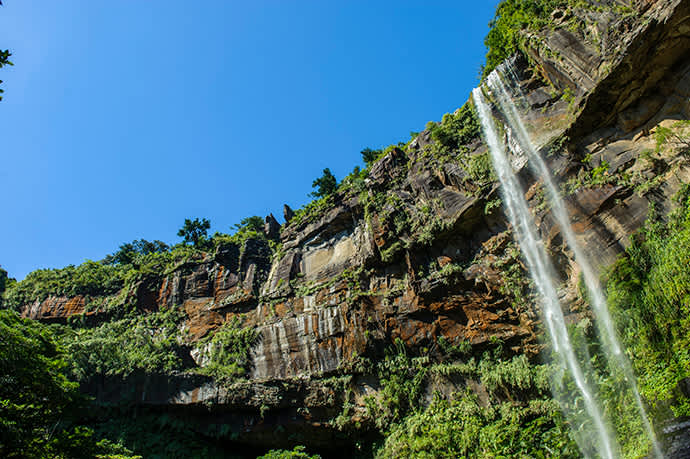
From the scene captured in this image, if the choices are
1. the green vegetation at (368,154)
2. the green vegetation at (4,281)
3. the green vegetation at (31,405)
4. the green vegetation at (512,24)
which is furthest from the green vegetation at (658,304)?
the green vegetation at (4,281)

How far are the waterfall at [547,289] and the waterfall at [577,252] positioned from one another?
877mm

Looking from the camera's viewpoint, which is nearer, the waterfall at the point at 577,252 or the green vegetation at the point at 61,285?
the waterfall at the point at 577,252

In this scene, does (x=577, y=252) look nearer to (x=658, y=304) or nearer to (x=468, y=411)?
(x=658, y=304)

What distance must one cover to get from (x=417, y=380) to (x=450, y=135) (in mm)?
12546

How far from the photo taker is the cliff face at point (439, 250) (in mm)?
12742

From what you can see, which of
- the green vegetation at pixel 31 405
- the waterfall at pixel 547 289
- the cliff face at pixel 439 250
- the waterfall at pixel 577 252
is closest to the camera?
the green vegetation at pixel 31 405

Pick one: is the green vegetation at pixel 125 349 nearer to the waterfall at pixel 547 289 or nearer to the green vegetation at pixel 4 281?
the green vegetation at pixel 4 281

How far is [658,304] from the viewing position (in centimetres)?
1054

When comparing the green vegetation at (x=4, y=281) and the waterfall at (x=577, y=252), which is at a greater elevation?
the green vegetation at (x=4, y=281)

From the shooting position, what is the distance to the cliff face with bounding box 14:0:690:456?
12.7 meters

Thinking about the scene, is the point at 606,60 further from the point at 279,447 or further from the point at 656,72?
the point at 279,447

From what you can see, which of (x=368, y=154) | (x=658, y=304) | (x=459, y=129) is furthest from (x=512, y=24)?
(x=658, y=304)

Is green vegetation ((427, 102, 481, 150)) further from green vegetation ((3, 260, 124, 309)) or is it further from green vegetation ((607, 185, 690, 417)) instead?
green vegetation ((3, 260, 124, 309))

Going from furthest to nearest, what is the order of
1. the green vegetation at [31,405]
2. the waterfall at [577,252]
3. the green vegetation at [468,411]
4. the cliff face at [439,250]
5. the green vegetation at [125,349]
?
the green vegetation at [125,349]
the cliff face at [439,250]
the green vegetation at [468,411]
the waterfall at [577,252]
the green vegetation at [31,405]
